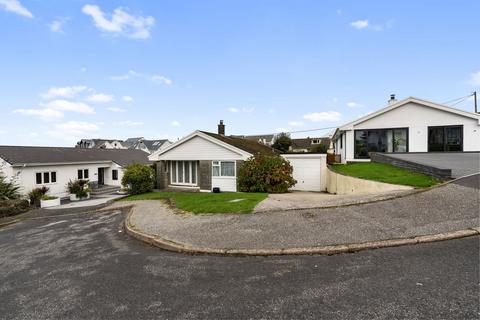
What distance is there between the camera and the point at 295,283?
4.30 m

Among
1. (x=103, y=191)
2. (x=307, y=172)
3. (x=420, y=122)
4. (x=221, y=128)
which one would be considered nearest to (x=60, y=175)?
(x=103, y=191)

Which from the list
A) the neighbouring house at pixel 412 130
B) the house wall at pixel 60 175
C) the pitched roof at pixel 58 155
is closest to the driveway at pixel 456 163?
the neighbouring house at pixel 412 130

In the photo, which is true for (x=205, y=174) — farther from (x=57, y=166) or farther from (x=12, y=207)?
(x=57, y=166)

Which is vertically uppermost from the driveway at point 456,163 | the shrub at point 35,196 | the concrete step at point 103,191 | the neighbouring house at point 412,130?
the neighbouring house at point 412,130

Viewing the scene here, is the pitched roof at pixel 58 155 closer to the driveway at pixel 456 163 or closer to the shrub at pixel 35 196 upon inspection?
the shrub at pixel 35 196

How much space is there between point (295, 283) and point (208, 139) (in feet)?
52.5

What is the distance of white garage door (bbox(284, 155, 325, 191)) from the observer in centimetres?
1960

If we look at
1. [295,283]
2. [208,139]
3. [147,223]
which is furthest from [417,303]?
[208,139]

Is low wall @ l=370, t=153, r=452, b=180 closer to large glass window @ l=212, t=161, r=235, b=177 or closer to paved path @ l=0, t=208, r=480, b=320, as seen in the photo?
paved path @ l=0, t=208, r=480, b=320

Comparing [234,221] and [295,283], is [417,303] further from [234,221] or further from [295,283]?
[234,221]

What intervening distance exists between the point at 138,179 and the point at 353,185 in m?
15.4

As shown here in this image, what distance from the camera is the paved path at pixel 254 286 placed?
3541 millimetres

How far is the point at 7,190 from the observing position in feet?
73.8

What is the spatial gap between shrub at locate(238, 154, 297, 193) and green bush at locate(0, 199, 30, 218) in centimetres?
1603
